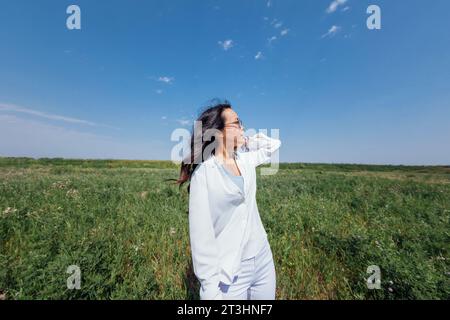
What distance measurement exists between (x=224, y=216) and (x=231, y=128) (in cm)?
71

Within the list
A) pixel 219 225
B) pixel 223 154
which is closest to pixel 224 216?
pixel 219 225

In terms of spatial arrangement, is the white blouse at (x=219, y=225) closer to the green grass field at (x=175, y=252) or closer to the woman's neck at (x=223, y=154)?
the woman's neck at (x=223, y=154)

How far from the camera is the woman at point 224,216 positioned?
1407 mm

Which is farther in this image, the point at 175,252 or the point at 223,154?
the point at 175,252

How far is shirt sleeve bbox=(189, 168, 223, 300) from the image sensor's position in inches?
54.9

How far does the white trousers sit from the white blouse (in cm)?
9

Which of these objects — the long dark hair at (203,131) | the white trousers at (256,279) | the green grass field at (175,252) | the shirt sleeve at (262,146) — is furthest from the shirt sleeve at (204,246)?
the green grass field at (175,252)

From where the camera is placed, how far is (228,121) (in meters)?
1.84

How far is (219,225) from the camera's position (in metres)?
1.59

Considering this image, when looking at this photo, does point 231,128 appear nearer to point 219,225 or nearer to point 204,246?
point 219,225

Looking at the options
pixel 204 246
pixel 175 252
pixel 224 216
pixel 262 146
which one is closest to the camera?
pixel 204 246

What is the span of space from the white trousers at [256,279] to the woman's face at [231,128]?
91 centimetres
